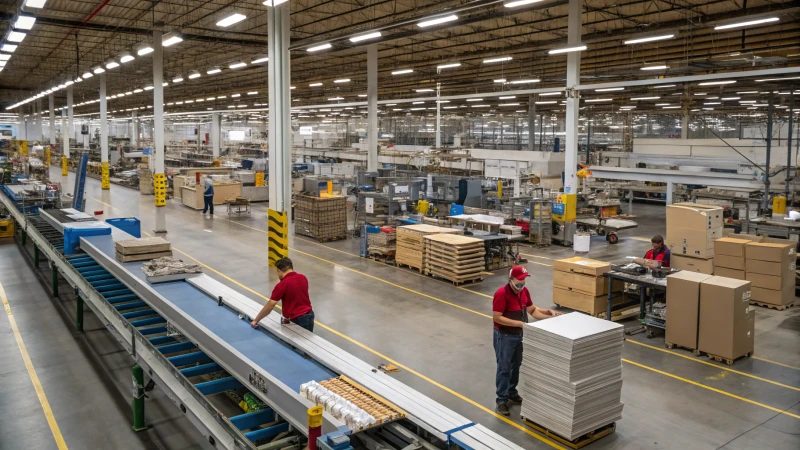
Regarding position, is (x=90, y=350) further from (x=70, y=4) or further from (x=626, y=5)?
(x=626, y=5)

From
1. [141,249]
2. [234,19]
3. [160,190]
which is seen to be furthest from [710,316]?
[160,190]

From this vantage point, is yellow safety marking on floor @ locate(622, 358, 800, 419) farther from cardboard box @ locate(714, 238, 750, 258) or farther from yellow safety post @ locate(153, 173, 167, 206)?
yellow safety post @ locate(153, 173, 167, 206)

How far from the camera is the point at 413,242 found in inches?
559

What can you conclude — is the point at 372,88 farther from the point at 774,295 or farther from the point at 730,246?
the point at 774,295

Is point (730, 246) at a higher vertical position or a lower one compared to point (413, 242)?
higher

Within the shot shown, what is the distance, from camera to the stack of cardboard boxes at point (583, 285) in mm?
10289

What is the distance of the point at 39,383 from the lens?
768cm

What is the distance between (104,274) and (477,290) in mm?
7363

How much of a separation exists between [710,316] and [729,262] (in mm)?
3882

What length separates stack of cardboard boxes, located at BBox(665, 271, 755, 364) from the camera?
26.9ft

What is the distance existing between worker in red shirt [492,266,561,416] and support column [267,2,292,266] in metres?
7.77

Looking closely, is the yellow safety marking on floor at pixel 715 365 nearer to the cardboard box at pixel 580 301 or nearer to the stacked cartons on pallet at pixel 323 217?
the cardboard box at pixel 580 301

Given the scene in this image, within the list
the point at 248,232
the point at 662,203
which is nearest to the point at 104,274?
the point at 248,232

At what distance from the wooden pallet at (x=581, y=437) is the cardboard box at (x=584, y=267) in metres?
4.17
